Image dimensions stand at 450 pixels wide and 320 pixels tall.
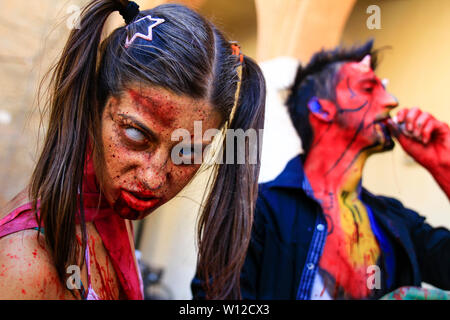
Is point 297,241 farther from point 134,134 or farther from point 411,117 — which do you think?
point 134,134

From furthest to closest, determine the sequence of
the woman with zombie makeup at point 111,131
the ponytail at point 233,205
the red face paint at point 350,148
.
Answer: the red face paint at point 350,148 → the ponytail at point 233,205 → the woman with zombie makeup at point 111,131

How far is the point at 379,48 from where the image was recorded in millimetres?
2129

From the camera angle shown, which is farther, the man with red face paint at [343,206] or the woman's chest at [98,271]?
the man with red face paint at [343,206]

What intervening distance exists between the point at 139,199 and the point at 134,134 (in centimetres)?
19

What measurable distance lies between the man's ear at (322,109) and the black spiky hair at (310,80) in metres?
0.03

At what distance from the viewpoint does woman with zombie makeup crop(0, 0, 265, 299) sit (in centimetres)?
120

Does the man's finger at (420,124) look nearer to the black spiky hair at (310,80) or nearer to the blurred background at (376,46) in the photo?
the blurred background at (376,46)

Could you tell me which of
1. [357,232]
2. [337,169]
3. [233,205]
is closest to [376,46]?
[337,169]

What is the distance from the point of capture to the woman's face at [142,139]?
3.99ft

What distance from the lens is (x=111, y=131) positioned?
1.22 metres

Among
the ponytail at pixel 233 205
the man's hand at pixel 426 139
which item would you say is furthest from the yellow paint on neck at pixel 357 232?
the ponytail at pixel 233 205

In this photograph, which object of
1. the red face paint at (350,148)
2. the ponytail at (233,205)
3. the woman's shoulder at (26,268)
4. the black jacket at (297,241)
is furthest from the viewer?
the red face paint at (350,148)

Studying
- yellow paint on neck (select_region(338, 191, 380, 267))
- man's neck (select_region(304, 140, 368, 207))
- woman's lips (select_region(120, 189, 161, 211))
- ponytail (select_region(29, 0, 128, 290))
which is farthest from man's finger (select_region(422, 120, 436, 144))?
ponytail (select_region(29, 0, 128, 290))

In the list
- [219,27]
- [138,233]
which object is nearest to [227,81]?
[219,27]
